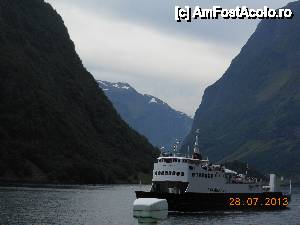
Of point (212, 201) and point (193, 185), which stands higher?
point (193, 185)

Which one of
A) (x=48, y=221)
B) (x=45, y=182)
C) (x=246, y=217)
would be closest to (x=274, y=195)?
(x=246, y=217)

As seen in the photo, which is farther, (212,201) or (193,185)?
(212,201)

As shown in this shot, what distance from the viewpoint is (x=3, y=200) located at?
105 m

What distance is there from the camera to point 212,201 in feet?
306

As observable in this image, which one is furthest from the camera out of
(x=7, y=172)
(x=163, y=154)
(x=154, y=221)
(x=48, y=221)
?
(x=7, y=172)

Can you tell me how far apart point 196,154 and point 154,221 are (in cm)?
8985

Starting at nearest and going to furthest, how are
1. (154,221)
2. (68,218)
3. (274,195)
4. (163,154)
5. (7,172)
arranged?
1. (154,221)
2. (68,218)
3. (163,154)
4. (274,195)
5. (7,172)

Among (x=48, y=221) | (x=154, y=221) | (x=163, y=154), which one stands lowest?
(x=48, y=221)

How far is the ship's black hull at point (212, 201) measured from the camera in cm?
8950

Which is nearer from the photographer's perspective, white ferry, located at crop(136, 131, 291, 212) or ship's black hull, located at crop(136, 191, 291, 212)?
ship's black hull, located at crop(136, 191, 291, 212)

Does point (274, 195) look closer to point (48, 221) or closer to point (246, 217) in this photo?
point (246, 217)

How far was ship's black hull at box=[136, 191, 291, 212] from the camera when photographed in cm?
8950

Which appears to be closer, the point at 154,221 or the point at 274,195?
the point at 154,221

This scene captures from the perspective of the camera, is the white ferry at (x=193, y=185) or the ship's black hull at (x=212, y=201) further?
the white ferry at (x=193, y=185)
